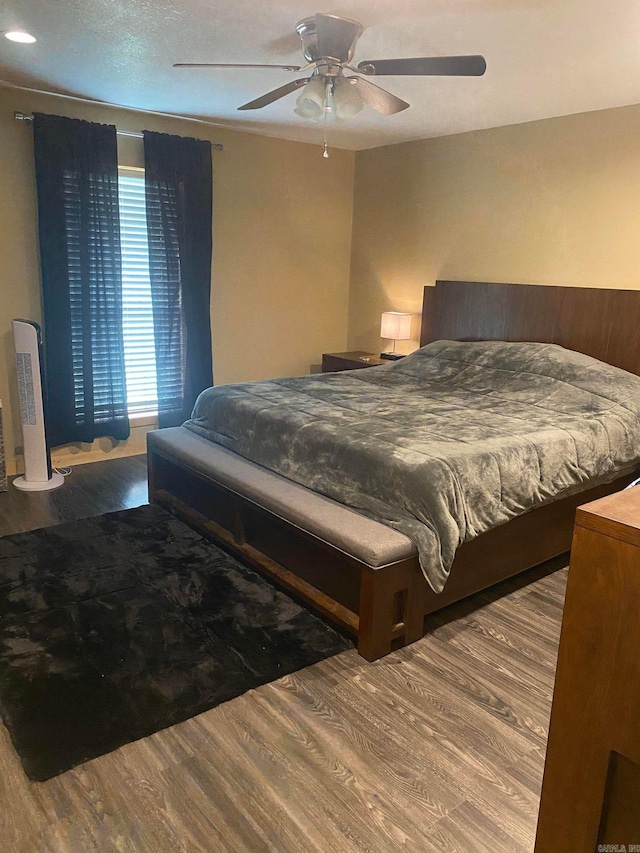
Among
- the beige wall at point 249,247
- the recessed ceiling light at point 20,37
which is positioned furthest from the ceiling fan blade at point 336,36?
the beige wall at point 249,247

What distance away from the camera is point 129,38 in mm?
2855

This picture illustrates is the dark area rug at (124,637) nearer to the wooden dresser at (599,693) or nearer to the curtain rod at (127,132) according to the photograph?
the wooden dresser at (599,693)

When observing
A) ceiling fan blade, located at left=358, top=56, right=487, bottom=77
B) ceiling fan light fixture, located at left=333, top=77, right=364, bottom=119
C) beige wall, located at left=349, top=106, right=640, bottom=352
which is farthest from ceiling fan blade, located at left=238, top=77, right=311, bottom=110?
beige wall, located at left=349, top=106, right=640, bottom=352

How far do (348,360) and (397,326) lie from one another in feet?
1.62

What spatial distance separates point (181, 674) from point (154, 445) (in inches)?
65.9

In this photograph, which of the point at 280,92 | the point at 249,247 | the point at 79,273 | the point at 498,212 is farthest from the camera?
the point at 249,247

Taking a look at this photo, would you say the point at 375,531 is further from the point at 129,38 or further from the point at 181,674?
the point at 129,38

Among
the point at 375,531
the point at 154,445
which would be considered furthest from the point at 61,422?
the point at 375,531

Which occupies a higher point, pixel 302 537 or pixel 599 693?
pixel 599 693

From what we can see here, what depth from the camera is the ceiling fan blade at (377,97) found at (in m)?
2.69

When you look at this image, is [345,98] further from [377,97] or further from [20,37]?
[20,37]

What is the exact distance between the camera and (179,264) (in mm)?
4570

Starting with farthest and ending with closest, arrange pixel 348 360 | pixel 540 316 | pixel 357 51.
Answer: pixel 348 360
pixel 540 316
pixel 357 51

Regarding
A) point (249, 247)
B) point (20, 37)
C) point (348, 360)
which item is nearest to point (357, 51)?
point (20, 37)
